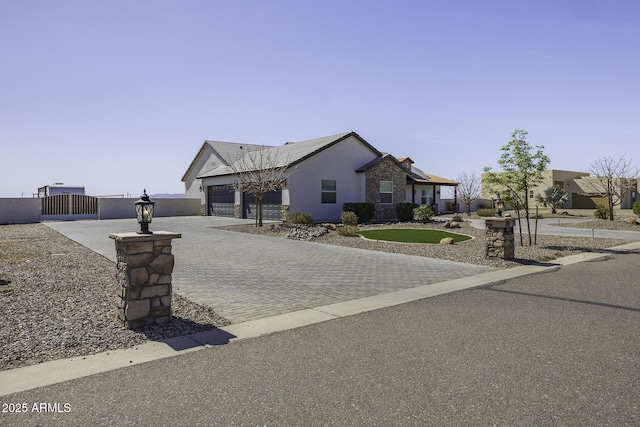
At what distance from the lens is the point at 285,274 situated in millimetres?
10023

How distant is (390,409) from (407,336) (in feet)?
6.54

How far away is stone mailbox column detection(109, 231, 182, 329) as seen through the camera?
575 cm

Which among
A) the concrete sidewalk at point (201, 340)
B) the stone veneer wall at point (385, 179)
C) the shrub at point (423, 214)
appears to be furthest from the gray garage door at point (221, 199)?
the concrete sidewalk at point (201, 340)

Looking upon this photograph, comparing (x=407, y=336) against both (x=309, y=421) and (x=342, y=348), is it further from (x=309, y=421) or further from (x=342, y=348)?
(x=309, y=421)

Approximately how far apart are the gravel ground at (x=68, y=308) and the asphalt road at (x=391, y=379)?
1.05m

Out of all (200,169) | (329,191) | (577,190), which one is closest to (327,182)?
(329,191)

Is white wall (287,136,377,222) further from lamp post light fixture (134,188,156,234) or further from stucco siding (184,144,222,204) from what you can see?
lamp post light fixture (134,188,156,234)

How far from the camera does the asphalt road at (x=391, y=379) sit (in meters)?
3.51

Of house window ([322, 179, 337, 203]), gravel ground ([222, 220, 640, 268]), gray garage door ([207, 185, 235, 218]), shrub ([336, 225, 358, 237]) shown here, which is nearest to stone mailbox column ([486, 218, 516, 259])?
gravel ground ([222, 220, 640, 268])

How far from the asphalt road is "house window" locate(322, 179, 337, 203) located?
22402mm

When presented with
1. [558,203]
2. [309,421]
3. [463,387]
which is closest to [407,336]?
[463,387]

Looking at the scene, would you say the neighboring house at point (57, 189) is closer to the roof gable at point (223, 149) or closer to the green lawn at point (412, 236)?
the roof gable at point (223, 149)

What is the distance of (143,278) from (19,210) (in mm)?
32708

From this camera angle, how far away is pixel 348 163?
29.7 m
